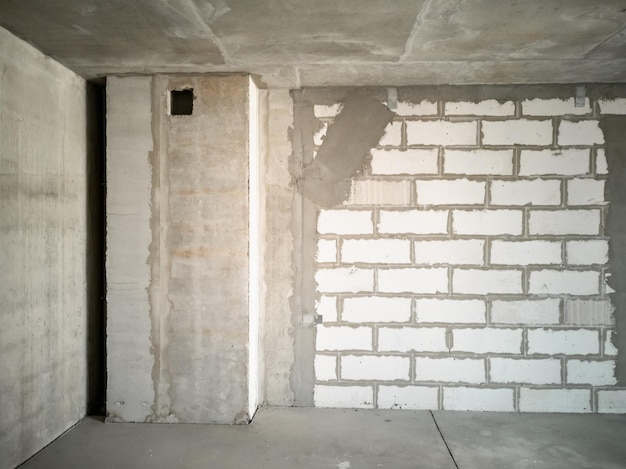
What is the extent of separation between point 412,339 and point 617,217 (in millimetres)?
1681

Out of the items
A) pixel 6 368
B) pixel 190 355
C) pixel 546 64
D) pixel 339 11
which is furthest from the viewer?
pixel 190 355

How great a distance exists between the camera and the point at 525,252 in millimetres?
3229

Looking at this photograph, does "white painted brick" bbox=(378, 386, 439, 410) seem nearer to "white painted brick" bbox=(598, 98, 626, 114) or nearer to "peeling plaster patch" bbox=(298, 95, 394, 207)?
"peeling plaster patch" bbox=(298, 95, 394, 207)

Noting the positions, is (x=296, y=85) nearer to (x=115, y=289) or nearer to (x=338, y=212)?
(x=338, y=212)

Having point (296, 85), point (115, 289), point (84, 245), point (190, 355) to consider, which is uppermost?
point (296, 85)

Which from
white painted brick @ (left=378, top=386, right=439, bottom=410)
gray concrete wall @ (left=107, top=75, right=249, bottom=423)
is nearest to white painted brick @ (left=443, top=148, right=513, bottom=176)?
gray concrete wall @ (left=107, top=75, right=249, bottom=423)

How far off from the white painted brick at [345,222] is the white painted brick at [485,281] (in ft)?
2.38

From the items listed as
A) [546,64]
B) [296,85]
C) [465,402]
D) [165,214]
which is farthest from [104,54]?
[465,402]

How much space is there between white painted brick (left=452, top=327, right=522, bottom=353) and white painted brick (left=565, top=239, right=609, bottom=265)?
0.65 m

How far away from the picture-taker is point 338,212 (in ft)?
10.8

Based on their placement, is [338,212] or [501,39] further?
[338,212]

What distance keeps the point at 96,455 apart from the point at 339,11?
9.01 ft

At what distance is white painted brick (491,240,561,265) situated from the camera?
3.22m

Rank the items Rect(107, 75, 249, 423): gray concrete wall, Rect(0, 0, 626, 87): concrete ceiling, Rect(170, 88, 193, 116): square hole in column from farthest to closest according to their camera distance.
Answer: Rect(170, 88, 193, 116): square hole in column < Rect(107, 75, 249, 423): gray concrete wall < Rect(0, 0, 626, 87): concrete ceiling
